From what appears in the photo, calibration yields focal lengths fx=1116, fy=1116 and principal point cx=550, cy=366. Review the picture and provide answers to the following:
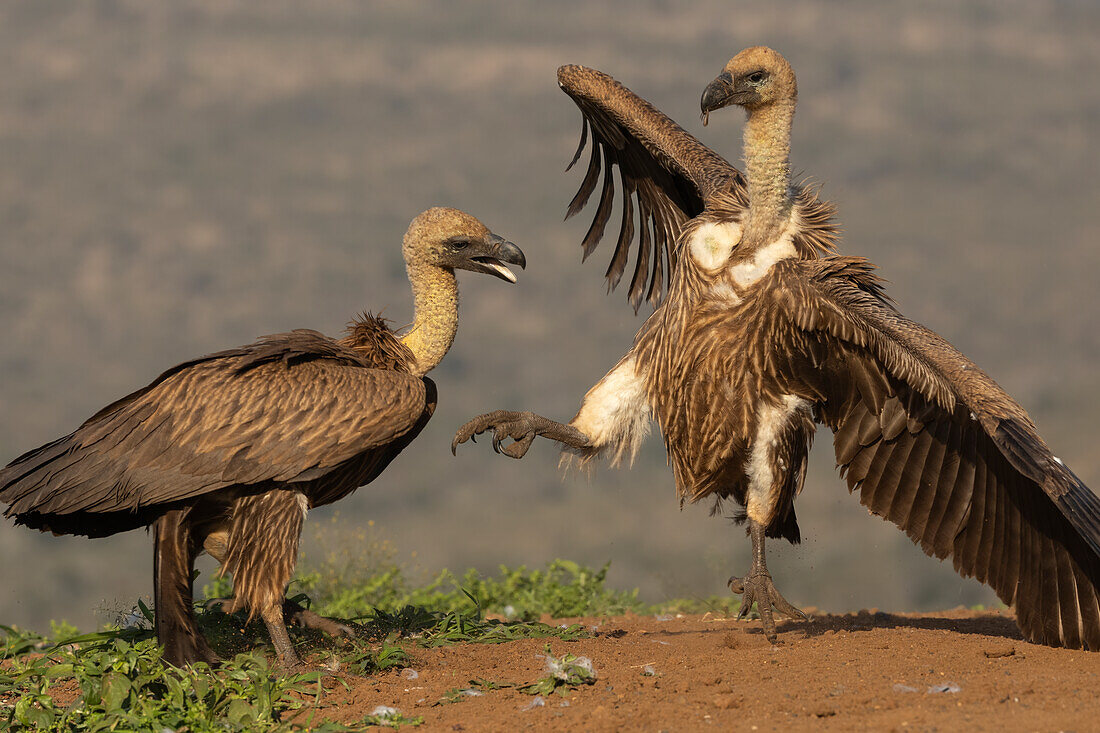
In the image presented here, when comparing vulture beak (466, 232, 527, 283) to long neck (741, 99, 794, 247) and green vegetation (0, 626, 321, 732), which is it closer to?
long neck (741, 99, 794, 247)

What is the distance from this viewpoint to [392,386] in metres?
5.40

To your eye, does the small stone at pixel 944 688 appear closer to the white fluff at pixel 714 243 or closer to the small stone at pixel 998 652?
the small stone at pixel 998 652

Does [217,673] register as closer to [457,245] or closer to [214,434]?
[214,434]

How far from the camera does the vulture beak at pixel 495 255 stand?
599 centimetres

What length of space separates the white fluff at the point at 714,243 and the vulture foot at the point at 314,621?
2.63 m

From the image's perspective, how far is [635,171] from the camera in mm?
7922

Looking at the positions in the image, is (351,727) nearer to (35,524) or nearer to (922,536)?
(35,524)

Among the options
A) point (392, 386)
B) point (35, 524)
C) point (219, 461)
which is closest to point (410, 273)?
point (392, 386)

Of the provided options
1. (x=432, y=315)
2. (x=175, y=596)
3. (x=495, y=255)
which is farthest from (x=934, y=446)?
(x=175, y=596)

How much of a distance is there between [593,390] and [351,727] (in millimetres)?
2532

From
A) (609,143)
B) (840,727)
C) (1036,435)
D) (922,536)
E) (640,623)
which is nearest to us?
(840,727)

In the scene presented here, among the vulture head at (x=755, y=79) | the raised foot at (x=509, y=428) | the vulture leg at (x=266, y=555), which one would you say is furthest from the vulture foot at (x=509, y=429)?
the vulture head at (x=755, y=79)

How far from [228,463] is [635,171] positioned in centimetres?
395

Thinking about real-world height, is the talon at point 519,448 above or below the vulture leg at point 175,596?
above
